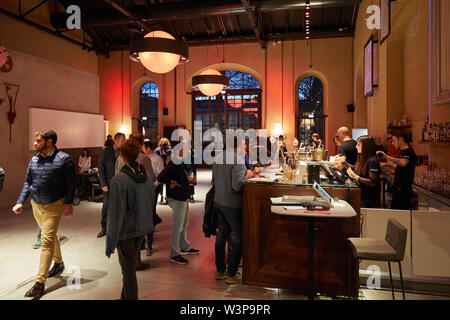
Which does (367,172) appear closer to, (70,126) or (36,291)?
(36,291)

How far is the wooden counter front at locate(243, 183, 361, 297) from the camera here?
10.0 ft

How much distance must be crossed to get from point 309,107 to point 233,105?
125 inches

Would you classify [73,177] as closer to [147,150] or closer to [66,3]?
[147,150]

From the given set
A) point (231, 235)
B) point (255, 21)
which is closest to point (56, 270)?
point (231, 235)

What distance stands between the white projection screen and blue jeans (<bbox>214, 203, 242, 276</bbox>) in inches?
251

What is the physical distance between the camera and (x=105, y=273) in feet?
12.1

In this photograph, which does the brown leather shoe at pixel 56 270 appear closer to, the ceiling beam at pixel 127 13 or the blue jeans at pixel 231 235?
the blue jeans at pixel 231 235

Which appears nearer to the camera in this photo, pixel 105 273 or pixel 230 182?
pixel 230 182

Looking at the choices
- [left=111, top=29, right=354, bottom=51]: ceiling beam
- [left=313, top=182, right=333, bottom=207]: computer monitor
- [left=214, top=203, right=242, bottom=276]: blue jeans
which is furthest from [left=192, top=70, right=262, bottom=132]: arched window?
[left=313, top=182, right=333, bottom=207]: computer monitor

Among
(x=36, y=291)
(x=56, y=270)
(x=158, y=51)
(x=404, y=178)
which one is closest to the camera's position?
(x=36, y=291)

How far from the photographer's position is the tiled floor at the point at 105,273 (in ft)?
10.4

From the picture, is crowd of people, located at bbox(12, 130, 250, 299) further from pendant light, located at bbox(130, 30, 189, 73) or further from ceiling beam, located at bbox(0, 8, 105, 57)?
ceiling beam, located at bbox(0, 8, 105, 57)

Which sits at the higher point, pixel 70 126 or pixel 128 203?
pixel 70 126
